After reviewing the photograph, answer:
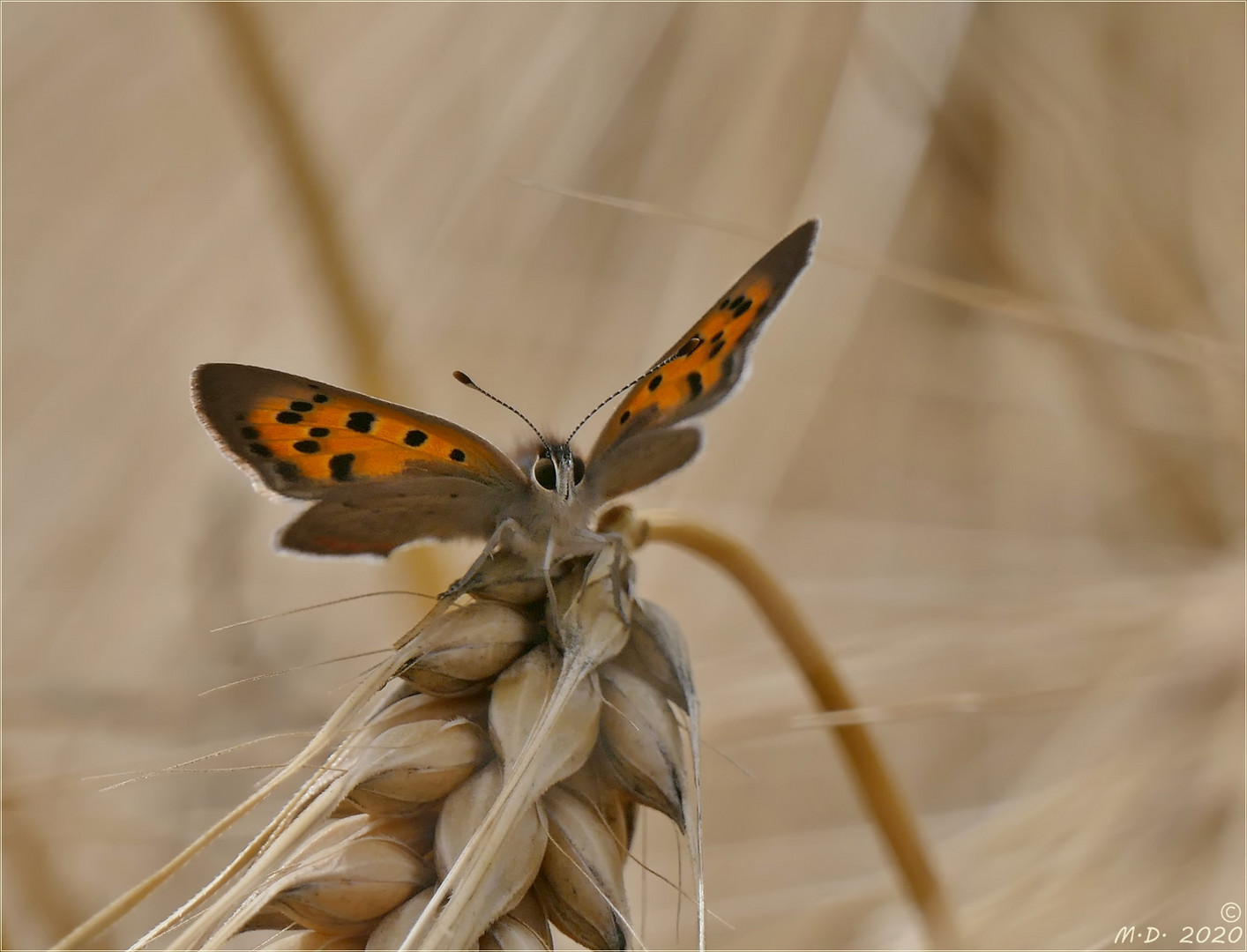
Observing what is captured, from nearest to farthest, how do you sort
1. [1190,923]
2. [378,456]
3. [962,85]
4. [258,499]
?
[378,456], [1190,923], [258,499], [962,85]

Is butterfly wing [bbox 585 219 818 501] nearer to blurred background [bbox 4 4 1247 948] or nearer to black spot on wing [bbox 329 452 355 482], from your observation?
black spot on wing [bbox 329 452 355 482]

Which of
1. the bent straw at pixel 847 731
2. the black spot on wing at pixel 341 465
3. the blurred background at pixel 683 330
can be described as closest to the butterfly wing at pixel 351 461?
the black spot on wing at pixel 341 465

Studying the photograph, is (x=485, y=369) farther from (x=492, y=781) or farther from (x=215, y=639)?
(x=492, y=781)

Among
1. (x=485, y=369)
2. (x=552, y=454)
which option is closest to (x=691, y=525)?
(x=552, y=454)

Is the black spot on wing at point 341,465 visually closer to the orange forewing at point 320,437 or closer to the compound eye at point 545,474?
the orange forewing at point 320,437

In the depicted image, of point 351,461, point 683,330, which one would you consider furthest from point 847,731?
point 683,330
